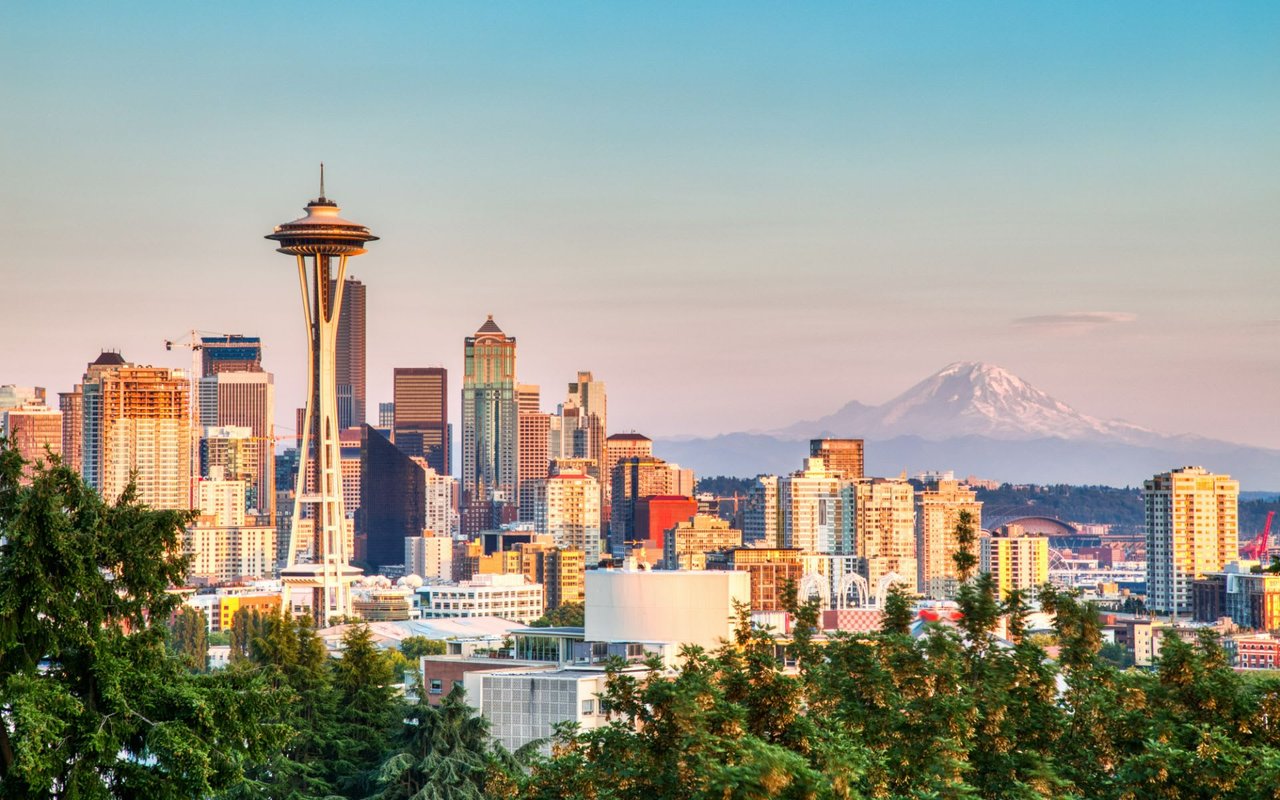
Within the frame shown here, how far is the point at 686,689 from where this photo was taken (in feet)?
94.7

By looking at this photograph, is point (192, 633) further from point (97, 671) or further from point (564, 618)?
point (97, 671)

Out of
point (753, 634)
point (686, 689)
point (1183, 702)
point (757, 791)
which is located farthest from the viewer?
point (753, 634)

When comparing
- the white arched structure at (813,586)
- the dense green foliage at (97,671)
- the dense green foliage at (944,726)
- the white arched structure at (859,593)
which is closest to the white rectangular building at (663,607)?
the dense green foliage at (944,726)

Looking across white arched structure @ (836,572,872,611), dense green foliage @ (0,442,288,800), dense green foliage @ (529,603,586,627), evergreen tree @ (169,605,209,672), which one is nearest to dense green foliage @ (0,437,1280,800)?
dense green foliage @ (0,442,288,800)

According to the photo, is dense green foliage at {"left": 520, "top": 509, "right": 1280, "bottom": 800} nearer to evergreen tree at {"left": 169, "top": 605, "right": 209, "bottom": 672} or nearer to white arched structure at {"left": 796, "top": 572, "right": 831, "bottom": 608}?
evergreen tree at {"left": 169, "top": 605, "right": 209, "bottom": 672}

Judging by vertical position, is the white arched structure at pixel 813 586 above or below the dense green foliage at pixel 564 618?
above

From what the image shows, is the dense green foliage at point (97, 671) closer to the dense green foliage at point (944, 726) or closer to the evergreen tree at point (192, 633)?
the dense green foliage at point (944, 726)

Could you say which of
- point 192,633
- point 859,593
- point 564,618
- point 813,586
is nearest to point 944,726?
point 192,633

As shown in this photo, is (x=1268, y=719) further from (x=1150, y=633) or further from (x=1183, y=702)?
(x=1150, y=633)

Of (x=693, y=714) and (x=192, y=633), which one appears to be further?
(x=192, y=633)

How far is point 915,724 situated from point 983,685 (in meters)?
2.35

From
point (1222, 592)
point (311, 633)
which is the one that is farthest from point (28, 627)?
Result: point (1222, 592)

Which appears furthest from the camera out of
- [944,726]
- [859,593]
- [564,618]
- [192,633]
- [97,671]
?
[859,593]

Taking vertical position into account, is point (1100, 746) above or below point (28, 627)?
below
